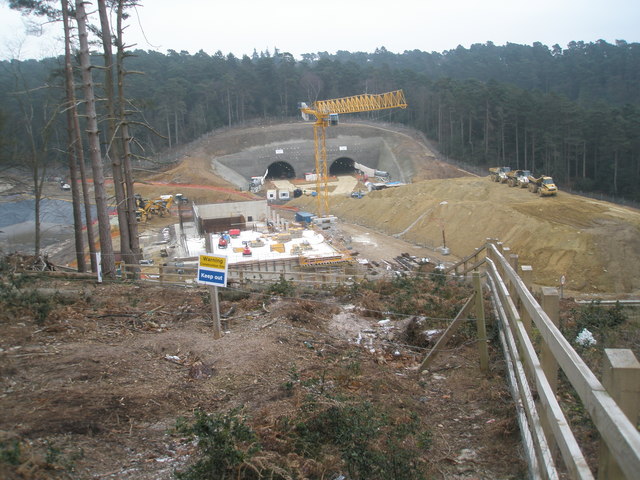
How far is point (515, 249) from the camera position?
31.6 m

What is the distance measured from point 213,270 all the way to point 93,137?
7.99 meters

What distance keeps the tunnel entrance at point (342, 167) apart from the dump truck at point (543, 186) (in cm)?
4420

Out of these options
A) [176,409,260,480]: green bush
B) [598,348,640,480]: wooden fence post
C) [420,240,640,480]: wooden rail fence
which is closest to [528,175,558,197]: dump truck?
[420,240,640,480]: wooden rail fence

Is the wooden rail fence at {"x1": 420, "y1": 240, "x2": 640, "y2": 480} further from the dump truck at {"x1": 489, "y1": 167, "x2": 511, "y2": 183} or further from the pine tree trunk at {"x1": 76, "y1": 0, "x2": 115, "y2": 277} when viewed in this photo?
the dump truck at {"x1": 489, "y1": 167, "x2": 511, "y2": 183}

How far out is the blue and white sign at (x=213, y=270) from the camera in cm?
858

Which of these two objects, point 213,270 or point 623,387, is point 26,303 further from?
point 623,387

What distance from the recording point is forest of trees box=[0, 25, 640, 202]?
2195 inches

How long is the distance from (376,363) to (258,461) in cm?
385

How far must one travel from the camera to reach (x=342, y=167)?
279ft

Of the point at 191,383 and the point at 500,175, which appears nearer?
the point at 191,383

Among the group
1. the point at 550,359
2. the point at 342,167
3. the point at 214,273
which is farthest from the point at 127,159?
the point at 342,167

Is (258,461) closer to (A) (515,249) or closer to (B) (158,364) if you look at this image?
(B) (158,364)

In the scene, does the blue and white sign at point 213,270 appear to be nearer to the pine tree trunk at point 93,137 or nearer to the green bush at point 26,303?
the green bush at point 26,303

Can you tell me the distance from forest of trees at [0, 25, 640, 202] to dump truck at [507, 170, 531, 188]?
15.1m
